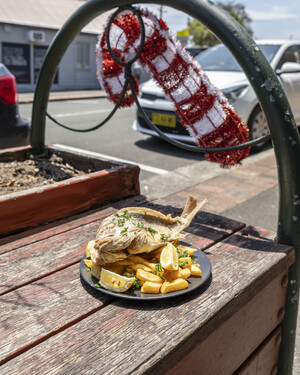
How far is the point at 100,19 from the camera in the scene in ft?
80.8

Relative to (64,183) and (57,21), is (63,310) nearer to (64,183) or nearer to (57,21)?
(64,183)

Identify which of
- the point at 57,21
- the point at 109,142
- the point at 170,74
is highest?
the point at 57,21

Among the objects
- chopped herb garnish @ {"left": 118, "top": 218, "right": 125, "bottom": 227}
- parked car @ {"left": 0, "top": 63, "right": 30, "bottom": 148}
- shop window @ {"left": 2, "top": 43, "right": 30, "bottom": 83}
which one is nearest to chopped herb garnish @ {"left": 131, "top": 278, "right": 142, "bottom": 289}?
chopped herb garnish @ {"left": 118, "top": 218, "right": 125, "bottom": 227}

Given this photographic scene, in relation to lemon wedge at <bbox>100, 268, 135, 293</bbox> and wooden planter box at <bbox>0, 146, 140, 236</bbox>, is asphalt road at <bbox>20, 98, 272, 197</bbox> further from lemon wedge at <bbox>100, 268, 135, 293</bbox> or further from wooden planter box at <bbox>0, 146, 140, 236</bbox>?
lemon wedge at <bbox>100, 268, 135, 293</bbox>

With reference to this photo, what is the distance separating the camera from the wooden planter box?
1658 mm

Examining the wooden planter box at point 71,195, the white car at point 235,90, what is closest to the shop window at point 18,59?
the white car at point 235,90

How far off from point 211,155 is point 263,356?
0.83 meters

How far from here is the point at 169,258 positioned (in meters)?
1.22

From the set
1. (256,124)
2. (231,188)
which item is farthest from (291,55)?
(231,188)

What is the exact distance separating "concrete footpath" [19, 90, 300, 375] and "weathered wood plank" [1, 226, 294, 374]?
2.06m

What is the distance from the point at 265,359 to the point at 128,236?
30.2 inches

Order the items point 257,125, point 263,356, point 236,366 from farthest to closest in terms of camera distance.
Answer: point 257,125
point 263,356
point 236,366

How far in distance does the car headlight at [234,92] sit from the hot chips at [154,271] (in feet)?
15.8

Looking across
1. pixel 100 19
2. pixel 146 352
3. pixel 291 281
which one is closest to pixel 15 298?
pixel 146 352
